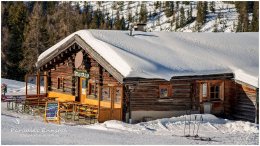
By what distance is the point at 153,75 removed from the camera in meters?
19.5

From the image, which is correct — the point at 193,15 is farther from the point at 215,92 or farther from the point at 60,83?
the point at 215,92

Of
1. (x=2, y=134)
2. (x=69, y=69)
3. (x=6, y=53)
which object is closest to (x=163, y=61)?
(x=69, y=69)

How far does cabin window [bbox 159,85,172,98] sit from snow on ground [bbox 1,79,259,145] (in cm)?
138

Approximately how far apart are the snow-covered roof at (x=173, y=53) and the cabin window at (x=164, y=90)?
0.99 metres

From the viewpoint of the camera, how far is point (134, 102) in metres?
20.6

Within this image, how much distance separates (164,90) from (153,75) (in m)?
2.00

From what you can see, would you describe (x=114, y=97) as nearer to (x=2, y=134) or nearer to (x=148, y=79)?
(x=148, y=79)

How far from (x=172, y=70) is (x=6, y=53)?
29.8 meters

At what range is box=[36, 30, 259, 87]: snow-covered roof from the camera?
66.3ft

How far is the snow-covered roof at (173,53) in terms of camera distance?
2020 centimetres

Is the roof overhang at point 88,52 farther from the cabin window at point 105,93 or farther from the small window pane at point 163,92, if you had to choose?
the small window pane at point 163,92

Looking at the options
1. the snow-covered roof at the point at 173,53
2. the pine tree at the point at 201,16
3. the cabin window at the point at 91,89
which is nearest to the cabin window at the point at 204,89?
the snow-covered roof at the point at 173,53

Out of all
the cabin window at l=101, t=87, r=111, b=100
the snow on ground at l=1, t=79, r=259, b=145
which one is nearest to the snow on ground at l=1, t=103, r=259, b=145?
the snow on ground at l=1, t=79, r=259, b=145

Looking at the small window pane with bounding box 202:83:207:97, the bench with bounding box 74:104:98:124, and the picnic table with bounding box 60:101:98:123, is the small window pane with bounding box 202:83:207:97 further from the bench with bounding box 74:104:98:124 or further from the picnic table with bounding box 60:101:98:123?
the bench with bounding box 74:104:98:124
